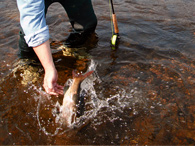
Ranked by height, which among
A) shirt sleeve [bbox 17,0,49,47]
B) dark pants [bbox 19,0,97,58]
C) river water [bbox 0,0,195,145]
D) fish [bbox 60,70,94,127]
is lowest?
river water [bbox 0,0,195,145]

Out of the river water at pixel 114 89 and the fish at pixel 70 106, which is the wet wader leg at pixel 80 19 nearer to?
the river water at pixel 114 89

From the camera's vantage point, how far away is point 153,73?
396 centimetres

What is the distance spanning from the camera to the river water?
9.20ft

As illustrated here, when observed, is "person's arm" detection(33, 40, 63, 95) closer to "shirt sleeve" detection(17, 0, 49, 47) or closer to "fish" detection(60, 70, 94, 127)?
"shirt sleeve" detection(17, 0, 49, 47)

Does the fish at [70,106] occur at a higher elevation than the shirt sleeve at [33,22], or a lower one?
lower

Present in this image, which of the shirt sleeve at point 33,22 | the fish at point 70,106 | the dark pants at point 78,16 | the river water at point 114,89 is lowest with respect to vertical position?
the river water at point 114,89

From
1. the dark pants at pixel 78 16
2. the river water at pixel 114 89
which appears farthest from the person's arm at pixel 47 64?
the dark pants at pixel 78 16

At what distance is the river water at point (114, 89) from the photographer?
9.20ft

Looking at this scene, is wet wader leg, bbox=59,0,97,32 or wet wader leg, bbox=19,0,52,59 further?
wet wader leg, bbox=59,0,97,32

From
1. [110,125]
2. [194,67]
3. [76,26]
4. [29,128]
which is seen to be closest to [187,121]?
[110,125]

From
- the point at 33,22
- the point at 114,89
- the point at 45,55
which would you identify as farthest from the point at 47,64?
the point at 114,89

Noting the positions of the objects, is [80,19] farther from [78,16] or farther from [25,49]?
[25,49]

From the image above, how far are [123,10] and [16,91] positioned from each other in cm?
512

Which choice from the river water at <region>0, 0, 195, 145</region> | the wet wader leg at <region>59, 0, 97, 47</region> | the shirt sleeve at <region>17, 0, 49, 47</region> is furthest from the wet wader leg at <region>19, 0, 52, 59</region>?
the shirt sleeve at <region>17, 0, 49, 47</region>
